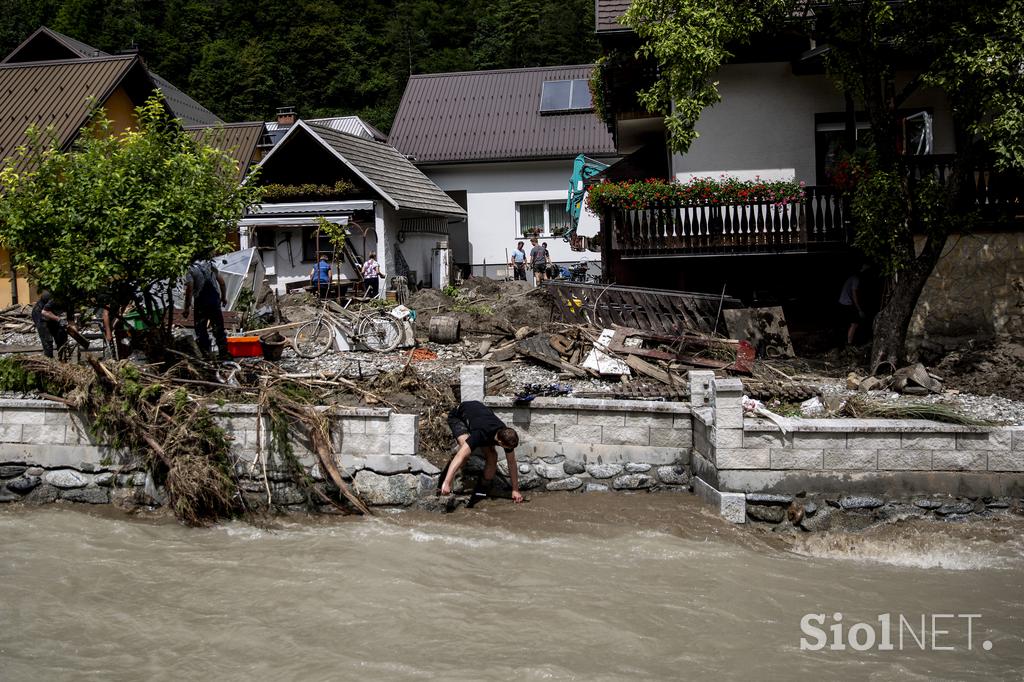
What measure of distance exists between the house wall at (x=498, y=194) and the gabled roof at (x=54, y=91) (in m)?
9.63

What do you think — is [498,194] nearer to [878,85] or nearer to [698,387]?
[878,85]

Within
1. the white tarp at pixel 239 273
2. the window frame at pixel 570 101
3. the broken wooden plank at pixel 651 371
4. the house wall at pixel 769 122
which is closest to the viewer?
the broken wooden plank at pixel 651 371

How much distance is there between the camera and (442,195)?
2603 cm

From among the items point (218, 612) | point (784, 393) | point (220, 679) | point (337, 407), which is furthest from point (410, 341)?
point (220, 679)

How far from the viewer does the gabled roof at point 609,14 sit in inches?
604

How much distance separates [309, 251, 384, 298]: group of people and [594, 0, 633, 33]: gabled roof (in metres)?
7.78

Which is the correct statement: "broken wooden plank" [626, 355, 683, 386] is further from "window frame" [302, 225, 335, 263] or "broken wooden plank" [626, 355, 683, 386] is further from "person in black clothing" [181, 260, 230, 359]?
"window frame" [302, 225, 335, 263]

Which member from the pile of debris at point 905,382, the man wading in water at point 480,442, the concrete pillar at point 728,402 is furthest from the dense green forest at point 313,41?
the concrete pillar at point 728,402

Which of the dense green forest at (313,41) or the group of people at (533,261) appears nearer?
the group of people at (533,261)

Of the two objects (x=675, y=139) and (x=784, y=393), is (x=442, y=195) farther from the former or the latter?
(x=784, y=393)

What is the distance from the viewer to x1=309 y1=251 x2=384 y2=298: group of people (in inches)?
786

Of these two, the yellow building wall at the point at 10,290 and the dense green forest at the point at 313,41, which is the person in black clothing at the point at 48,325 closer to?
the yellow building wall at the point at 10,290

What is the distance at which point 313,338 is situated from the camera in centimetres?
1450

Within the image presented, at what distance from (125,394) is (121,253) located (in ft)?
5.77
